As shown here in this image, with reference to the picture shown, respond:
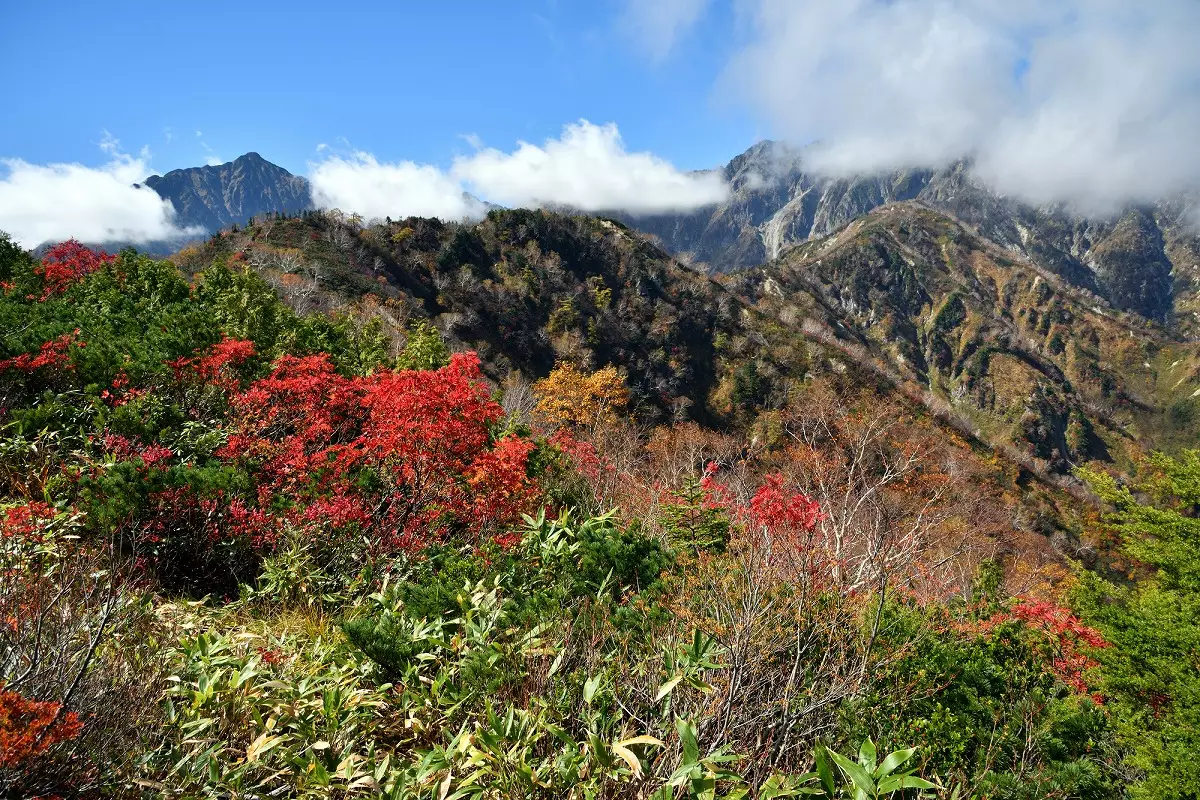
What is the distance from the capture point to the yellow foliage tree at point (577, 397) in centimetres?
4169

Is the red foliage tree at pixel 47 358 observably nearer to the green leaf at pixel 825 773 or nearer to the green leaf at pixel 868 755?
the green leaf at pixel 825 773

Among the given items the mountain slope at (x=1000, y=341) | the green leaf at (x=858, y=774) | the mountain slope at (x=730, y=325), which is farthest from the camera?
the mountain slope at (x=1000, y=341)

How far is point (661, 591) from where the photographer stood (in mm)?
5617

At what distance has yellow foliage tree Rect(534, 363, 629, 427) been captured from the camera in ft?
137

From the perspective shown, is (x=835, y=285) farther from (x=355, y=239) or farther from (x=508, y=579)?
(x=508, y=579)

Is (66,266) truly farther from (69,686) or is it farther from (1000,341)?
(1000,341)

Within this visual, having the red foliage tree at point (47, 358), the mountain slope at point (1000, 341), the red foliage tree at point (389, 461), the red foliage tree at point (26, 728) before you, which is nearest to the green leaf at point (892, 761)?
the red foliage tree at point (26, 728)

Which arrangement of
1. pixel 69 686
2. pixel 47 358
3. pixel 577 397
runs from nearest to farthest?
pixel 69 686, pixel 47 358, pixel 577 397

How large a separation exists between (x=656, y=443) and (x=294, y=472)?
40200 millimetres

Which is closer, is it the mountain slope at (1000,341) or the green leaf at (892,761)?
the green leaf at (892,761)

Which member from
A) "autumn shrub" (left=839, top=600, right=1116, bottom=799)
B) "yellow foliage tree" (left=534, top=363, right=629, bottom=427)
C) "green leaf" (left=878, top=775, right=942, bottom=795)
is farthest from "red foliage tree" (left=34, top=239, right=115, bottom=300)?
"yellow foliage tree" (left=534, top=363, right=629, bottom=427)

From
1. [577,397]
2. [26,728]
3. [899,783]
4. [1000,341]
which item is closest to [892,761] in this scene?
[899,783]

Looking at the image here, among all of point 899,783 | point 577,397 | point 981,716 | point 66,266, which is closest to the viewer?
point 899,783

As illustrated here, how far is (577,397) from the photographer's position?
48.4 m
